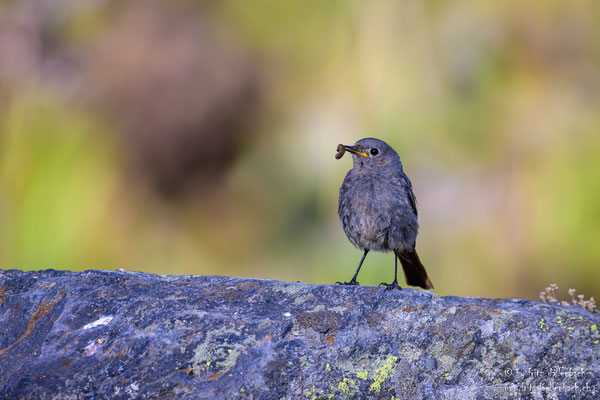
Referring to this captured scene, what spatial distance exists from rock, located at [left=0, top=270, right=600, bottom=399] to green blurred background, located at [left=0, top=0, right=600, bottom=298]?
2.81 meters

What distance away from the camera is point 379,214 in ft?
14.2

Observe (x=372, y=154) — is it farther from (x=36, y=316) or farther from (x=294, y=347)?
(x=36, y=316)

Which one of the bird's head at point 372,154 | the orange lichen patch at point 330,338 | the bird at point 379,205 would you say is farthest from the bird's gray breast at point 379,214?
the orange lichen patch at point 330,338

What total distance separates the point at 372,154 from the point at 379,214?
46 centimetres

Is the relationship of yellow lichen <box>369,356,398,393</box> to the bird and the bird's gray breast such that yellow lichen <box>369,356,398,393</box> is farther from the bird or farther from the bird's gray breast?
the bird's gray breast

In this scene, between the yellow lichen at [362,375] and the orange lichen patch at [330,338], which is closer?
the yellow lichen at [362,375]

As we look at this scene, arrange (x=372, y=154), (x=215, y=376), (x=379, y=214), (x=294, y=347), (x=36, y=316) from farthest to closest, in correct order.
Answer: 1. (x=372, y=154)
2. (x=379, y=214)
3. (x=36, y=316)
4. (x=294, y=347)
5. (x=215, y=376)

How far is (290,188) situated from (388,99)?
112 cm

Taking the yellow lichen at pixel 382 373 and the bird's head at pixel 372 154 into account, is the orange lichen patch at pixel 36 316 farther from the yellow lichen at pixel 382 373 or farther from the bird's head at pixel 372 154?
the bird's head at pixel 372 154

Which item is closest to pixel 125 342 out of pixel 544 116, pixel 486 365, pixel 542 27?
pixel 486 365

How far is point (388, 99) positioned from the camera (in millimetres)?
6184

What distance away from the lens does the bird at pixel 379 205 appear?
434 cm

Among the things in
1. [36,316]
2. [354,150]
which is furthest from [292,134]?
[36,316]

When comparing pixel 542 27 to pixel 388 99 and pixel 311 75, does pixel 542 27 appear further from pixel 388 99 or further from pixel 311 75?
pixel 311 75
